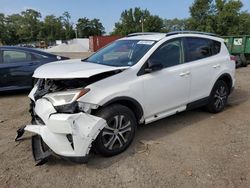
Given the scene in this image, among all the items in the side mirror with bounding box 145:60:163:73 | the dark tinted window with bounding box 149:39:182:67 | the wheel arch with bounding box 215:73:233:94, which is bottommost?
the wheel arch with bounding box 215:73:233:94

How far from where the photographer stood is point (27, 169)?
3.70 metres

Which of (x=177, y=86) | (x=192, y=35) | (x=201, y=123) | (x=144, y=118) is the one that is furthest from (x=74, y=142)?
(x=192, y=35)

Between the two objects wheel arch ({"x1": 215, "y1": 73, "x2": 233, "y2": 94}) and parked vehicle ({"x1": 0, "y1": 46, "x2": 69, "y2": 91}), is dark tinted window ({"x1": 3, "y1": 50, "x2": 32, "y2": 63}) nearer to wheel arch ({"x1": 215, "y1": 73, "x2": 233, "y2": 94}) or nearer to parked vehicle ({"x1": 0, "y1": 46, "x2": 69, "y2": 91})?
parked vehicle ({"x1": 0, "y1": 46, "x2": 69, "y2": 91})

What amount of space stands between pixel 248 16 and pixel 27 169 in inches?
2128

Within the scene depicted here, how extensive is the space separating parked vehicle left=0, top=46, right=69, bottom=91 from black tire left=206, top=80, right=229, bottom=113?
15.2ft

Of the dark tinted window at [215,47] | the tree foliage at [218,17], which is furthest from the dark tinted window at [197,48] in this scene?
the tree foliage at [218,17]

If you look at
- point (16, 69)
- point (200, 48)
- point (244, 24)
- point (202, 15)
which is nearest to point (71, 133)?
point (200, 48)

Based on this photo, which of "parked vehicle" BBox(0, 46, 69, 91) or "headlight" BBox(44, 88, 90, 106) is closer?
"headlight" BBox(44, 88, 90, 106)

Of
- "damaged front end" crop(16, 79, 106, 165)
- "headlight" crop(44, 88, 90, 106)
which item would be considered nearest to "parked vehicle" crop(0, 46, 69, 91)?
"damaged front end" crop(16, 79, 106, 165)

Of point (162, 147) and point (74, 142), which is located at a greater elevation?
point (74, 142)

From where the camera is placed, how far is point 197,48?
17.6ft

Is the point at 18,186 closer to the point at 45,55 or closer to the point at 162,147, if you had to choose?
the point at 162,147

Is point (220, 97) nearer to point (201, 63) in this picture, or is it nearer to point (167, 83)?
point (201, 63)

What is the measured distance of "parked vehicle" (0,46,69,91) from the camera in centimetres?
747
